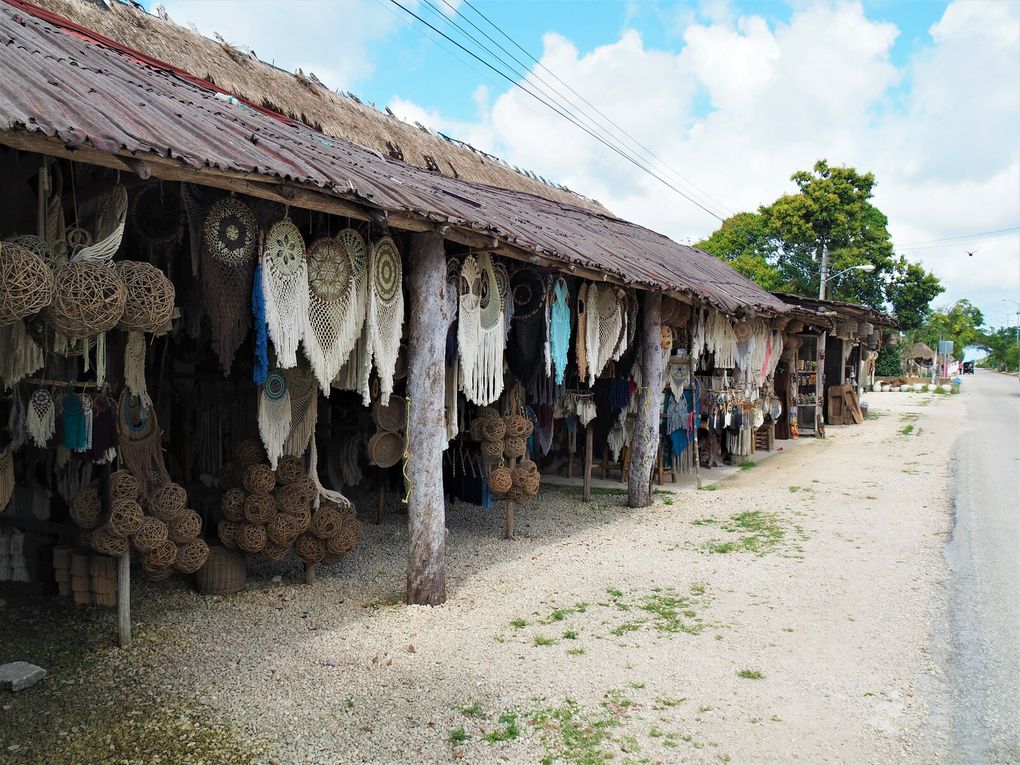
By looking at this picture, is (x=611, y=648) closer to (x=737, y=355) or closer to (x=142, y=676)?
(x=142, y=676)

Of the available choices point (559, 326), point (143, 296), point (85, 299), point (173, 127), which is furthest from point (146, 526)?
point (559, 326)

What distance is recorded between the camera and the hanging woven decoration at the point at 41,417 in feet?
13.4

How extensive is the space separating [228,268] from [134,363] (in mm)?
855

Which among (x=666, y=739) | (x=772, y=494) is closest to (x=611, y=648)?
(x=666, y=739)

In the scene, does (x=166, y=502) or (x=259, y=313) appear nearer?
(x=259, y=313)

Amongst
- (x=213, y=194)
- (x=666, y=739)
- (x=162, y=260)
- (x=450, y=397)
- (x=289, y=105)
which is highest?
(x=289, y=105)

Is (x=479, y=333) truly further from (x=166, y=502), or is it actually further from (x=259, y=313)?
(x=166, y=502)

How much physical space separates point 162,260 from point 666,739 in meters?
3.83

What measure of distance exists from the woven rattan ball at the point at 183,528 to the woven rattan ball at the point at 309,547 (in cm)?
89

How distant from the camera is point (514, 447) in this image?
7156mm

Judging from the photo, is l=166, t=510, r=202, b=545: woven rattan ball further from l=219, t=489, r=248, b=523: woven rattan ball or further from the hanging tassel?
the hanging tassel

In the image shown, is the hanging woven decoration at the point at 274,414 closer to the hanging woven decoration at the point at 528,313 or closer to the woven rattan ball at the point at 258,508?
the woven rattan ball at the point at 258,508

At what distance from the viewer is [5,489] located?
4293mm

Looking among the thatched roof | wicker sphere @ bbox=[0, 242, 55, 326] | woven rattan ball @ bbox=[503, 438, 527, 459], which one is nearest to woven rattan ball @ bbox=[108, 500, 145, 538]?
wicker sphere @ bbox=[0, 242, 55, 326]
